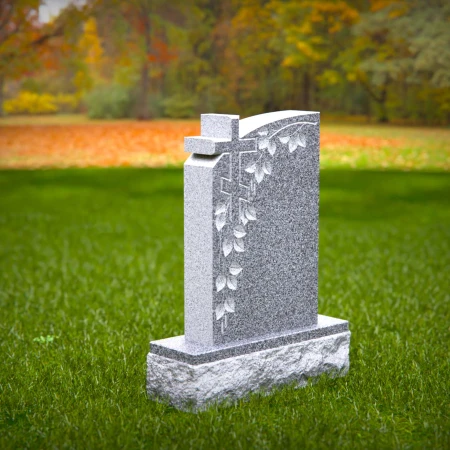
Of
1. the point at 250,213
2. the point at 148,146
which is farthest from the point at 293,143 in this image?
the point at 148,146

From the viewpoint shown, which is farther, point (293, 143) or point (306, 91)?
point (306, 91)

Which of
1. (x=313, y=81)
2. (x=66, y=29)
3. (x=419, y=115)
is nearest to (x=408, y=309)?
(x=419, y=115)

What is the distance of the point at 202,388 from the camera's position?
4.84 meters

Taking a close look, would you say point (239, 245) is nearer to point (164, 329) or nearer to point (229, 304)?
point (229, 304)

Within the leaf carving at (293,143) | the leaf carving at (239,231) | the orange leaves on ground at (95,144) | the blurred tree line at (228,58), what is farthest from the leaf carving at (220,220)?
the orange leaves on ground at (95,144)

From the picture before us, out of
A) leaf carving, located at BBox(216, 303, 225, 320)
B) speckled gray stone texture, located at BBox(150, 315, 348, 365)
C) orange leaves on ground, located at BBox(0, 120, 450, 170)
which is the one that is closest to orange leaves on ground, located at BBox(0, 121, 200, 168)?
orange leaves on ground, located at BBox(0, 120, 450, 170)

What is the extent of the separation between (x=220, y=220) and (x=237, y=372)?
93 centimetres

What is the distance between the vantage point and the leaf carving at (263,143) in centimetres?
512

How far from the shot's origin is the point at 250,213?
5086mm

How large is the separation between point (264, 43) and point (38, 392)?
1702 centimetres

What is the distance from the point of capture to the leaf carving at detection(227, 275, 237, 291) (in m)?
4.99

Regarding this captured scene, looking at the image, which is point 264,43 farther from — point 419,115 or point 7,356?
point 7,356

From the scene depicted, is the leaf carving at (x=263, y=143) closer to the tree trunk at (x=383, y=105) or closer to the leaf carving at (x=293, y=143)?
the leaf carving at (x=293, y=143)

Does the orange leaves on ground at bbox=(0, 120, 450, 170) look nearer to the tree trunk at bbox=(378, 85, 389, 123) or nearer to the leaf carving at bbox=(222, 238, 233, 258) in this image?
the tree trunk at bbox=(378, 85, 389, 123)
